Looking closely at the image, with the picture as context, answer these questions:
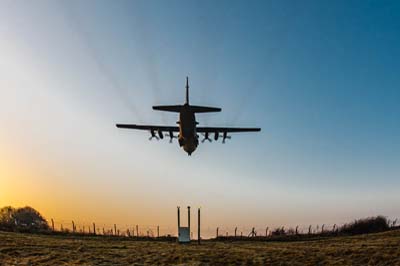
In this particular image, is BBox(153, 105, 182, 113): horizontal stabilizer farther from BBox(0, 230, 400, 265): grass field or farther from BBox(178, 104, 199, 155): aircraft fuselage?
BBox(0, 230, 400, 265): grass field

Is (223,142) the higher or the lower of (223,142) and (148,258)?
the higher

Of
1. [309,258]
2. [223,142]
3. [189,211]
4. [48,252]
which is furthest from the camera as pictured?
[223,142]

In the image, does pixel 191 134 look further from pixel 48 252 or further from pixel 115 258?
pixel 48 252

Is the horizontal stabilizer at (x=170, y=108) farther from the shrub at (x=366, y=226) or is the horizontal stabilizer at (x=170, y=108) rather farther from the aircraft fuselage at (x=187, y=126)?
the shrub at (x=366, y=226)

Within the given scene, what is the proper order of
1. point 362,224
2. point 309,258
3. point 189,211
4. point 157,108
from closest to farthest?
point 309,258 → point 157,108 → point 189,211 → point 362,224

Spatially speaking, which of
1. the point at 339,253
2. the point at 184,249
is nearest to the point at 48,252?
the point at 184,249

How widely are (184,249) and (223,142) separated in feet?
57.1

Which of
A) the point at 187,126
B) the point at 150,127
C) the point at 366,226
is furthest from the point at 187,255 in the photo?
the point at 366,226

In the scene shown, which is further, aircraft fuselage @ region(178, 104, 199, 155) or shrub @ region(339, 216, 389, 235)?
shrub @ region(339, 216, 389, 235)

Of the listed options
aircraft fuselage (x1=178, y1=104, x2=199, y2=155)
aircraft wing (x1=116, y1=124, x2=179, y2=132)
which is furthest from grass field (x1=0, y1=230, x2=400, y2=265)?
aircraft wing (x1=116, y1=124, x2=179, y2=132)

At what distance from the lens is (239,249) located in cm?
4544

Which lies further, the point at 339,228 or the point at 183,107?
the point at 339,228

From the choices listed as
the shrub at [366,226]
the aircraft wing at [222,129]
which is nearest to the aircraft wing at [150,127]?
the aircraft wing at [222,129]

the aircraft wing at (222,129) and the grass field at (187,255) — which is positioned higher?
the aircraft wing at (222,129)
